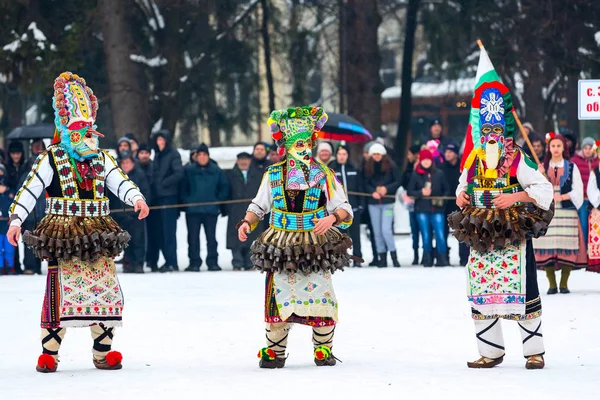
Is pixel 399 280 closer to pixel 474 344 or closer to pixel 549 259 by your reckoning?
pixel 549 259

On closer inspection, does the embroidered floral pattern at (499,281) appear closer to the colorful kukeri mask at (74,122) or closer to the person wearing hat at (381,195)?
the colorful kukeri mask at (74,122)

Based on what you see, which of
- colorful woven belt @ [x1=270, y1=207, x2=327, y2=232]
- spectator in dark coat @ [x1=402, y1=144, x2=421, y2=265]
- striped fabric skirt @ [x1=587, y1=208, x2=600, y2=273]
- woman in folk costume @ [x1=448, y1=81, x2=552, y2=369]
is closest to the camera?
woman in folk costume @ [x1=448, y1=81, x2=552, y2=369]

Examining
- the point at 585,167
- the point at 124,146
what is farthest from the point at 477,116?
the point at 124,146

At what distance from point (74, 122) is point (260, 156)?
980cm

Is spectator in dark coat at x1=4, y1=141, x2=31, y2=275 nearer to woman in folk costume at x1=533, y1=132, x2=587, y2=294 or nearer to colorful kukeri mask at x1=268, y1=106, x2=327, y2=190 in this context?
woman in folk costume at x1=533, y1=132, x2=587, y2=294

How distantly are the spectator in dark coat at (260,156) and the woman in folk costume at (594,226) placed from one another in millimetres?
5503

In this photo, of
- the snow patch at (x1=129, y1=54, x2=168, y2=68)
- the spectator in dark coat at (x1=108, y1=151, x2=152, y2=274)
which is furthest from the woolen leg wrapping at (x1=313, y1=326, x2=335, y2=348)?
the snow patch at (x1=129, y1=54, x2=168, y2=68)

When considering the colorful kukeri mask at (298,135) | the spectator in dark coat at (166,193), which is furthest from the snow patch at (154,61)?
the colorful kukeri mask at (298,135)

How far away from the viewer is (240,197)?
20.6m

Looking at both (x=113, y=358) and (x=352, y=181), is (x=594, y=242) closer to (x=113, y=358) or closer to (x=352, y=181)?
(x=352, y=181)

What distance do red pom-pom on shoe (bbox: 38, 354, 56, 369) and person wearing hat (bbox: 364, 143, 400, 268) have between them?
10706mm

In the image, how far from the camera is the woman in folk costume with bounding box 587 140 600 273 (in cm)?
1592

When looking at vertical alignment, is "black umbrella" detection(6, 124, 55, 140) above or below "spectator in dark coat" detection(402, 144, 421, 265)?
above

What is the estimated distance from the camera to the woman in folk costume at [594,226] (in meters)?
15.9
